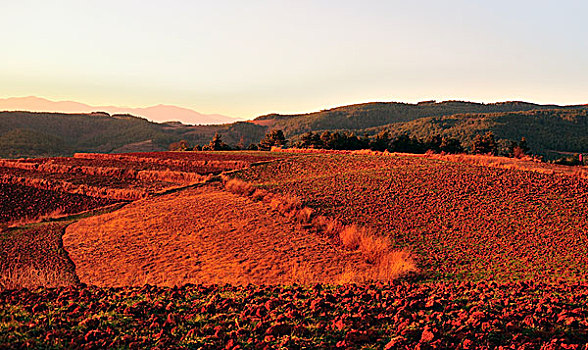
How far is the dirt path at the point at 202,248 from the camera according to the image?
46.8 feet

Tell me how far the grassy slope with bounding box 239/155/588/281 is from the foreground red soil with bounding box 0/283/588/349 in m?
4.09

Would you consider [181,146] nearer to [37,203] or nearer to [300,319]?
[37,203]

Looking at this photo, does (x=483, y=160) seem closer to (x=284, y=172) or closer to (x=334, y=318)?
(x=284, y=172)

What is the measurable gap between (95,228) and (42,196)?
12977mm

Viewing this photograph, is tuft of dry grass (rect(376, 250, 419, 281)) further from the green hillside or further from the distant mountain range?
the green hillside

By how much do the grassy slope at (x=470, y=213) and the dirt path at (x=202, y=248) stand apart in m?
3.07

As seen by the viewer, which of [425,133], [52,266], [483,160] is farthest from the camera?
[425,133]

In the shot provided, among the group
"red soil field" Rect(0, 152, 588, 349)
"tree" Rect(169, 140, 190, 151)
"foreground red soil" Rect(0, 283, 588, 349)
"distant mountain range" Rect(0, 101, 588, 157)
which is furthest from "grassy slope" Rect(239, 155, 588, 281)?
"tree" Rect(169, 140, 190, 151)

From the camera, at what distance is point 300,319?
762 centimetres

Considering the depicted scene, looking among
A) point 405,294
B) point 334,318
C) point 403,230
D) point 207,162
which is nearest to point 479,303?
point 405,294

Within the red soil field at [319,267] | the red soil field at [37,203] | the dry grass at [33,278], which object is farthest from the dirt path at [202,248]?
the red soil field at [37,203]

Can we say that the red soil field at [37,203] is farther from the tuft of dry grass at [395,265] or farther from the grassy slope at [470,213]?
the tuft of dry grass at [395,265]

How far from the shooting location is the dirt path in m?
14.3

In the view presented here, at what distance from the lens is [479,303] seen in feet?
27.6
